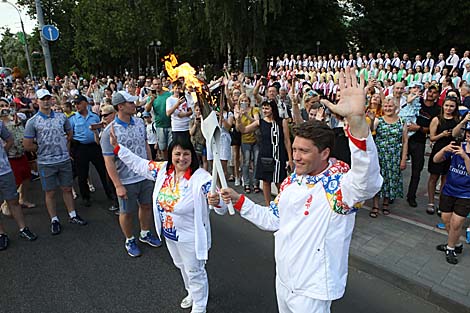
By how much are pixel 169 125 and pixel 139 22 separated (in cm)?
2517

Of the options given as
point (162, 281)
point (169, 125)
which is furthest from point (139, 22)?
point (162, 281)

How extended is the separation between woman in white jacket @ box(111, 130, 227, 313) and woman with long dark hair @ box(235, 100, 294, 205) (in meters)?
2.63

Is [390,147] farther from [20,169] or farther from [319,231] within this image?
[20,169]

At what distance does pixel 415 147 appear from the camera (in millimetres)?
5754

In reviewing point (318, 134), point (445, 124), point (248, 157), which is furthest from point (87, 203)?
point (445, 124)

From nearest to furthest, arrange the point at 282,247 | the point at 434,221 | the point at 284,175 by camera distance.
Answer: the point at 282,247 < the point at 434,221 < the point at 284,175

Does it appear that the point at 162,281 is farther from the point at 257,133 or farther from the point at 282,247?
the point at 257,133

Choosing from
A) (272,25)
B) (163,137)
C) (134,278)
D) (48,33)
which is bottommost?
(134,278)

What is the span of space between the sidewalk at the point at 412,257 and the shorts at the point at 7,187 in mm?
4866

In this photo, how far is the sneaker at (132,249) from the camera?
14.9ft

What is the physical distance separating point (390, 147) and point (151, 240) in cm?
397

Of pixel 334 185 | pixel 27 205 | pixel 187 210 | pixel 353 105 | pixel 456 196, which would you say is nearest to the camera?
pixel 353 105

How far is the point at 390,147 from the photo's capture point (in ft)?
17.3

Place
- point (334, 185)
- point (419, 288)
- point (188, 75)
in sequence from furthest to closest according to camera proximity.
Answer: point (419, 288), point (188, 75), point (334, 185)
